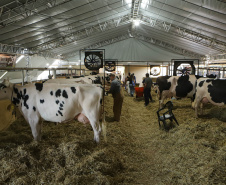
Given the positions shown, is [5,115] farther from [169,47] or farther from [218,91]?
[169,47]

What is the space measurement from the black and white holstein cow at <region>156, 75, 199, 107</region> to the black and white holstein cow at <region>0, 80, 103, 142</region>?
189 inches

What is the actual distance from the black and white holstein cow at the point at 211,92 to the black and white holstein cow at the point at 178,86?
1033 millimetres

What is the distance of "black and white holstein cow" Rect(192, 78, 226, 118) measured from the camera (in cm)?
593

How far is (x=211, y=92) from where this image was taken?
6.12m

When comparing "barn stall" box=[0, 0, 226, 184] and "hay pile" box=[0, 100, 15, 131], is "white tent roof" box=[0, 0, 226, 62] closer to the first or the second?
"barn stall" box=[0, 0, 226, 184]

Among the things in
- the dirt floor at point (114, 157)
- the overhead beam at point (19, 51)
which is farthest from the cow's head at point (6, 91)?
the overhead beam at point (19, 51)

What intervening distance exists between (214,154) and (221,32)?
11.5 meters

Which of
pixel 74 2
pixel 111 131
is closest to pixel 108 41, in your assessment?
pixel 74 2

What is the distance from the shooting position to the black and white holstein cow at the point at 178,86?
24.7 ft

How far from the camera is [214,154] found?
345 centimetres

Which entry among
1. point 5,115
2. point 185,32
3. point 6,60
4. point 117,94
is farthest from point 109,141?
point 185,32

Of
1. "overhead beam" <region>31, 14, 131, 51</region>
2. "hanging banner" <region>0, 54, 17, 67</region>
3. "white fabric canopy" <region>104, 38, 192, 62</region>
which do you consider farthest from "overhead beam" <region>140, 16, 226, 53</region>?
"hanging banner" <region>0, 54, 17, 67</region>

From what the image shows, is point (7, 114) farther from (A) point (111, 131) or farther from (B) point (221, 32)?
(B) point (221, 32)

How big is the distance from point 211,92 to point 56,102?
17.0 feet
